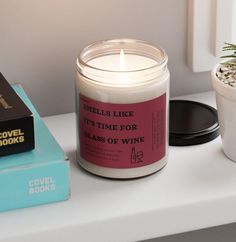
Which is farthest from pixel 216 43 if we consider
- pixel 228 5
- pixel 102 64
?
pixel 102 64

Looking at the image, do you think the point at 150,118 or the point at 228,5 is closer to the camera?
the point at 150,118

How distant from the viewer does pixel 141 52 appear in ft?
2.08

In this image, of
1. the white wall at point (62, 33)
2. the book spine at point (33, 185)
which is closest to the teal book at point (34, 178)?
the book spine at point (33, 185)

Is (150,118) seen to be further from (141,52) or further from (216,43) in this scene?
(216,43)

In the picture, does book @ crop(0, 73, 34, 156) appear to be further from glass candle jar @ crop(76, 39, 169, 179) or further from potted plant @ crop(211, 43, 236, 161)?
potted plant @ crop(211, 43, 236, 161)

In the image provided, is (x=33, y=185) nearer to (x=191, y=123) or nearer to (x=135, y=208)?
(x=135, y=208)

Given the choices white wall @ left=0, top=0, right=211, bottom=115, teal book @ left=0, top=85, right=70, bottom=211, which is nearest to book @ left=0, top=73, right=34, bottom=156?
teal book @ left=0, top=85, right=70, bottom=211

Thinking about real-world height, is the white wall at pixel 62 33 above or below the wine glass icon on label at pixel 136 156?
above

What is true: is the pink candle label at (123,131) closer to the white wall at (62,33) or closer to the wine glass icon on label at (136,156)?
the wine glass icon on label at (136,156)

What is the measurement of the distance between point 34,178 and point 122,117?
0.09m

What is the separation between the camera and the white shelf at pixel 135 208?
0.55m

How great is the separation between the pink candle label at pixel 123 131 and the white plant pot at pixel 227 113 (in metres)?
0.05

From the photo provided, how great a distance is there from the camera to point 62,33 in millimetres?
686

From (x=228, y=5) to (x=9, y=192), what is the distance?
12.2 inches
